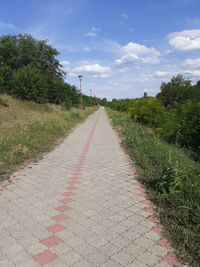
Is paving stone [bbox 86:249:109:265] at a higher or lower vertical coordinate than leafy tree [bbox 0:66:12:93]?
lower

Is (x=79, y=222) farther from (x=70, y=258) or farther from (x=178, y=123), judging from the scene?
(x=178, y=123)

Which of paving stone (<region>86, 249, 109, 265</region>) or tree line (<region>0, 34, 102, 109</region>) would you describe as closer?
paving stone (<region>86, 249, 109, 265</region>)

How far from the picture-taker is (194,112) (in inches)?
567

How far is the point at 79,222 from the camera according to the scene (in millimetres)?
4793

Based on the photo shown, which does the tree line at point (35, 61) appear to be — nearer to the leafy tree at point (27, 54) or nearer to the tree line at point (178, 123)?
the leafy tree at point (27, 54)

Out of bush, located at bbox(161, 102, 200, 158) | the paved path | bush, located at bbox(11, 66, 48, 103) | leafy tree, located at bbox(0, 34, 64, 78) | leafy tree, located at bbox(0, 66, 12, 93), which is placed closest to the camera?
the paved path

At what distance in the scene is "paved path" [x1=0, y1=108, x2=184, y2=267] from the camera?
3760 mm

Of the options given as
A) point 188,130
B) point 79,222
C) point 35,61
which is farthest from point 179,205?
point 35,61

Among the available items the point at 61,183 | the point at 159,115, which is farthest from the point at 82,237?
the point at 159,115

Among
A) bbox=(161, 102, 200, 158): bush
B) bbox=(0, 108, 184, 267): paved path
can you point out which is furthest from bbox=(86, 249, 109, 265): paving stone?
bbox=(161, 102, 200, 158): bush

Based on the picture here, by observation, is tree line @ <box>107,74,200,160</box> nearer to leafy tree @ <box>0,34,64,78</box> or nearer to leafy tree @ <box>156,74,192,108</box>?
leafy tree @ <box>156,74,192,108</box>

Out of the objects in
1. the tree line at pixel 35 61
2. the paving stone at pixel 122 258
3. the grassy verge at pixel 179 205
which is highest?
the tree line at pixel 35 61

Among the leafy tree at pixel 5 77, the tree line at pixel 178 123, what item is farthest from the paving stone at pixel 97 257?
the leafy tree at pixel 5 77

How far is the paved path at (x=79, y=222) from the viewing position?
3.76m
